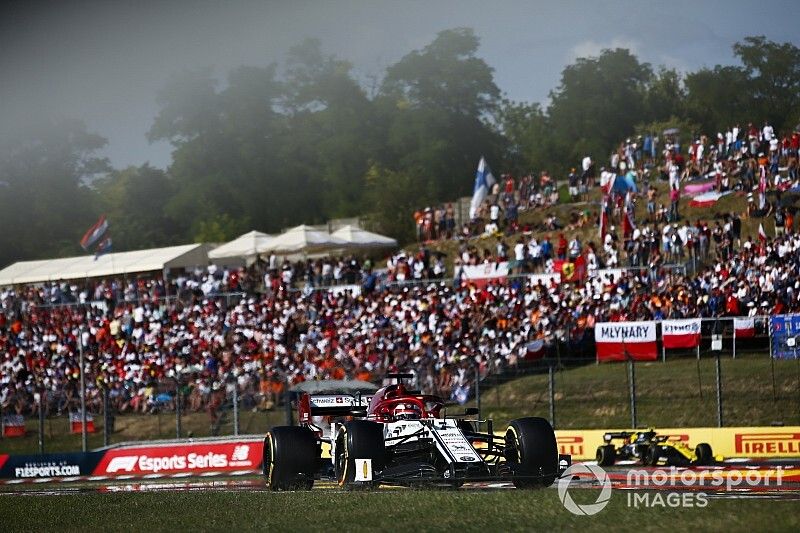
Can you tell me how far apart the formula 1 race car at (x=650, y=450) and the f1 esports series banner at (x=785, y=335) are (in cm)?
536

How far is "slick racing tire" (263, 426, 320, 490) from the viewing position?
16953mm

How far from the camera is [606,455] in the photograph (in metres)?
21.8

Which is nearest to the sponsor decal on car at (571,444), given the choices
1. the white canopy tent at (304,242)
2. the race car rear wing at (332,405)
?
the race car rear wing at (332,405)

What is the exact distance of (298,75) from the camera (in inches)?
3691

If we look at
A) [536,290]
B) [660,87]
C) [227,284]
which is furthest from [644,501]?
[660,87]

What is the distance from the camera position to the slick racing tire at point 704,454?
21031 mm

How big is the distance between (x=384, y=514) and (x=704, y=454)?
1054 cm

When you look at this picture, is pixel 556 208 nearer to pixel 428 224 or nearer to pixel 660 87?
pixel 428 224

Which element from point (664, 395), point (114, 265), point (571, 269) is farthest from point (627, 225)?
point (114, 265)

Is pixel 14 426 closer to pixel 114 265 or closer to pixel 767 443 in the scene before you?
pixel 114 265

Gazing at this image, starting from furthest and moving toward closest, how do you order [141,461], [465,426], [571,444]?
[141,461]
[571,444]
[465,426]

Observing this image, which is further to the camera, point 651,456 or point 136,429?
point 136,429

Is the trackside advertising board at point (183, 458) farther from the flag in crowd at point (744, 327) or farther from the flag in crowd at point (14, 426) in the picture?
the flag in crowd at point (744, 327)

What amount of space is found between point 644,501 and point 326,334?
2504 cm
